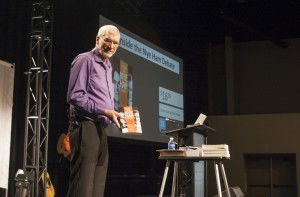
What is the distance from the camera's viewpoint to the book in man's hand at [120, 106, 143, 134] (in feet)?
6.40

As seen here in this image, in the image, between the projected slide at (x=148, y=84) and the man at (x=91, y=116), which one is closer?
the man at (x=91, y=116)

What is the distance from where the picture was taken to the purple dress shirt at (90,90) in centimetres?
187

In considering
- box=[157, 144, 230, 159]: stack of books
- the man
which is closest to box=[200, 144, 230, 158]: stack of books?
box=[157, 144, 230, 159]: stack of books

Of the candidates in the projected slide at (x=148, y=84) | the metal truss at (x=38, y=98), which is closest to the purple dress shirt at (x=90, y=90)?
the metal truss at (x=38, y=98)

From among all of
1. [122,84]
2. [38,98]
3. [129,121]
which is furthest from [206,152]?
[122,84]

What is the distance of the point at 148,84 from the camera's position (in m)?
6.27

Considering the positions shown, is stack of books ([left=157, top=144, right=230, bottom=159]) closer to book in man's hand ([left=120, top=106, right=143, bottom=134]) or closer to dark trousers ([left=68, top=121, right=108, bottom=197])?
book in man's hand ([left=120, top=106, right=143, bottom=134])

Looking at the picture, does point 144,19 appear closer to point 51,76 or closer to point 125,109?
point 51,76

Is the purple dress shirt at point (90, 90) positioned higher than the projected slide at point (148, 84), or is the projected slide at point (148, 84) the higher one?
the projected slide at point (148, 84)

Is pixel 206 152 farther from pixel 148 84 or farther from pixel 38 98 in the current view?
pixel 148 84

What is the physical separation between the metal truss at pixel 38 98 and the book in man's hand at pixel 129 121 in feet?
8.33

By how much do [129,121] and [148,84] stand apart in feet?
14.1

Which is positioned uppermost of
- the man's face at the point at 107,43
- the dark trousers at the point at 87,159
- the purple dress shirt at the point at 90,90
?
the man's face at the point at 107,43

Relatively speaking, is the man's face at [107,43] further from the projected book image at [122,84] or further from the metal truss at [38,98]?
the projected book image at [122,84]
